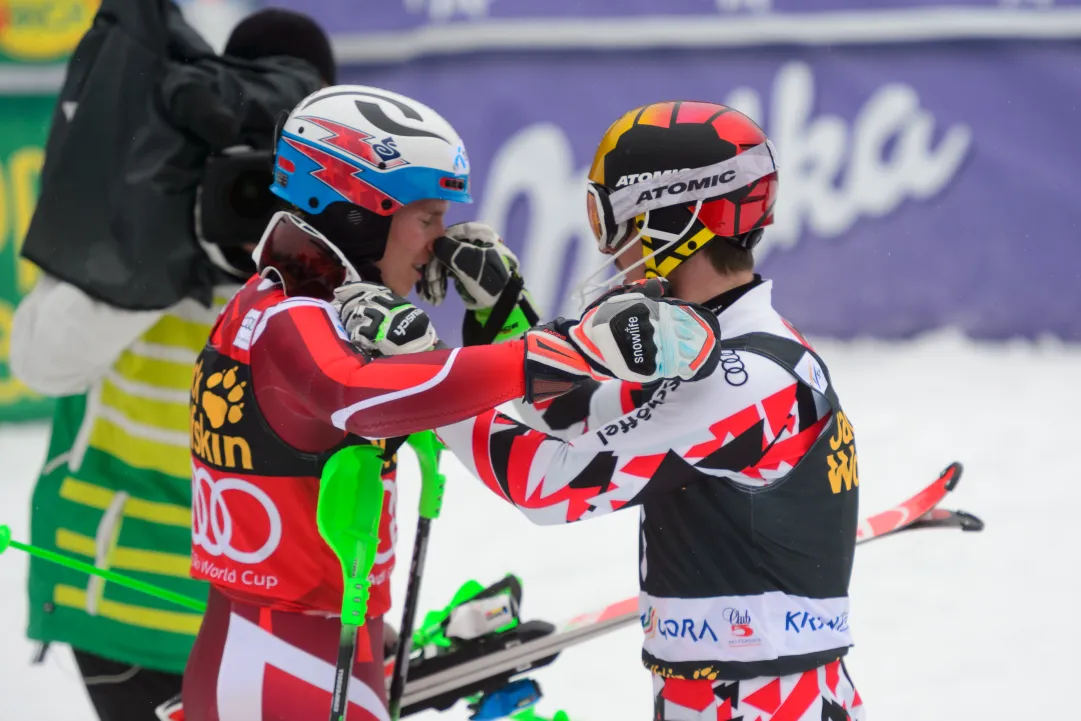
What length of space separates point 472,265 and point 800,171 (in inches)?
227

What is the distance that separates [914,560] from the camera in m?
6.12

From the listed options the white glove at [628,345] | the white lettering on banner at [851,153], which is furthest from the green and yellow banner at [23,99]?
the white glove at [628,345]

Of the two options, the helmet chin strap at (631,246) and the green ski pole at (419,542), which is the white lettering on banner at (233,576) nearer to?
the green ski pole at (419,542)

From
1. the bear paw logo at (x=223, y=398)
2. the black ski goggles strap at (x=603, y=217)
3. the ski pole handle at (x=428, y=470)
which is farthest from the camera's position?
the ski pole handle at (x=428, y=470)

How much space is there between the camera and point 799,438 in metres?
2.46

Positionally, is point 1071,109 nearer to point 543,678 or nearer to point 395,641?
point 543,678

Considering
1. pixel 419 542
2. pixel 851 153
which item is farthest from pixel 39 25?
pixel 419 542

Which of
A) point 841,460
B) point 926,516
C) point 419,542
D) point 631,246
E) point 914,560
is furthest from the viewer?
point 914,560

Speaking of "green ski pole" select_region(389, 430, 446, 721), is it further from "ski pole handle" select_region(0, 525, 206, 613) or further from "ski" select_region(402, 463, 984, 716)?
"ski pole handle" select_region(0, 525, 206, 613)

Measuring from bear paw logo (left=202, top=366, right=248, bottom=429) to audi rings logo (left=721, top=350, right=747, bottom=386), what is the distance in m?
0.99

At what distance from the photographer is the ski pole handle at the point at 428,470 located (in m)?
2.88

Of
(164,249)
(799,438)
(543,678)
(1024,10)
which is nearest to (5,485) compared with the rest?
(543,678)

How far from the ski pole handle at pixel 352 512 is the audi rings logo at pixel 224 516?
0.19 metres

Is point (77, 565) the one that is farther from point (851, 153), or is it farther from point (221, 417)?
point (851, 153)
